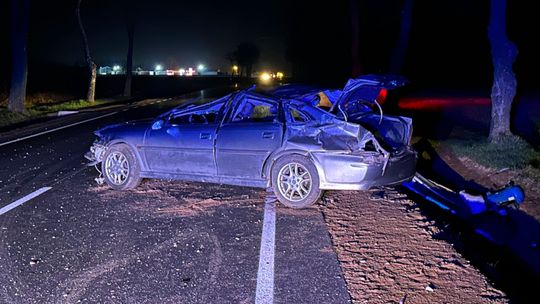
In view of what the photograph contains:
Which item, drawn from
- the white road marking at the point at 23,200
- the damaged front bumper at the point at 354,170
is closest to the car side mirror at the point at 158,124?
the white road marking at the point at 23,200

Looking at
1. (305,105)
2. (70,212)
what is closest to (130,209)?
(70,212)

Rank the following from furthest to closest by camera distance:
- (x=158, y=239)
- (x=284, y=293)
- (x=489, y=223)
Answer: (x=489, y=223) < (x=158, y=239) < (x=284, y=293)

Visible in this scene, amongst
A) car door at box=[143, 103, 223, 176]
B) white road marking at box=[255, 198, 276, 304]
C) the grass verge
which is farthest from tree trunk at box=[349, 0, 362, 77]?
white road marking at box=[255, 198, 276, 304]

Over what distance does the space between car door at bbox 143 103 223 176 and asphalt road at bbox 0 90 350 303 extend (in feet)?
1.32

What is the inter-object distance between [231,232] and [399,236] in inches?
75.2

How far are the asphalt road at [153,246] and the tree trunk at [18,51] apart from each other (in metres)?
12.1

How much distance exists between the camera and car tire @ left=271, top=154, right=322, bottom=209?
6.29 m

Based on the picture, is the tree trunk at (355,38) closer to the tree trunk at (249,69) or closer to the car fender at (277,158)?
the car fender at (277,158)

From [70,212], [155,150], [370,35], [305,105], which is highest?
[370,35]

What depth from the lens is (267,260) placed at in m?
4.79

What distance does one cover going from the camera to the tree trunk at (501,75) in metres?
10.5

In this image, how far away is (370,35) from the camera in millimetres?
41000

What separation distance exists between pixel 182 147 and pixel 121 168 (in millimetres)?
1153

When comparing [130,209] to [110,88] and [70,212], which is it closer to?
[70,212]
